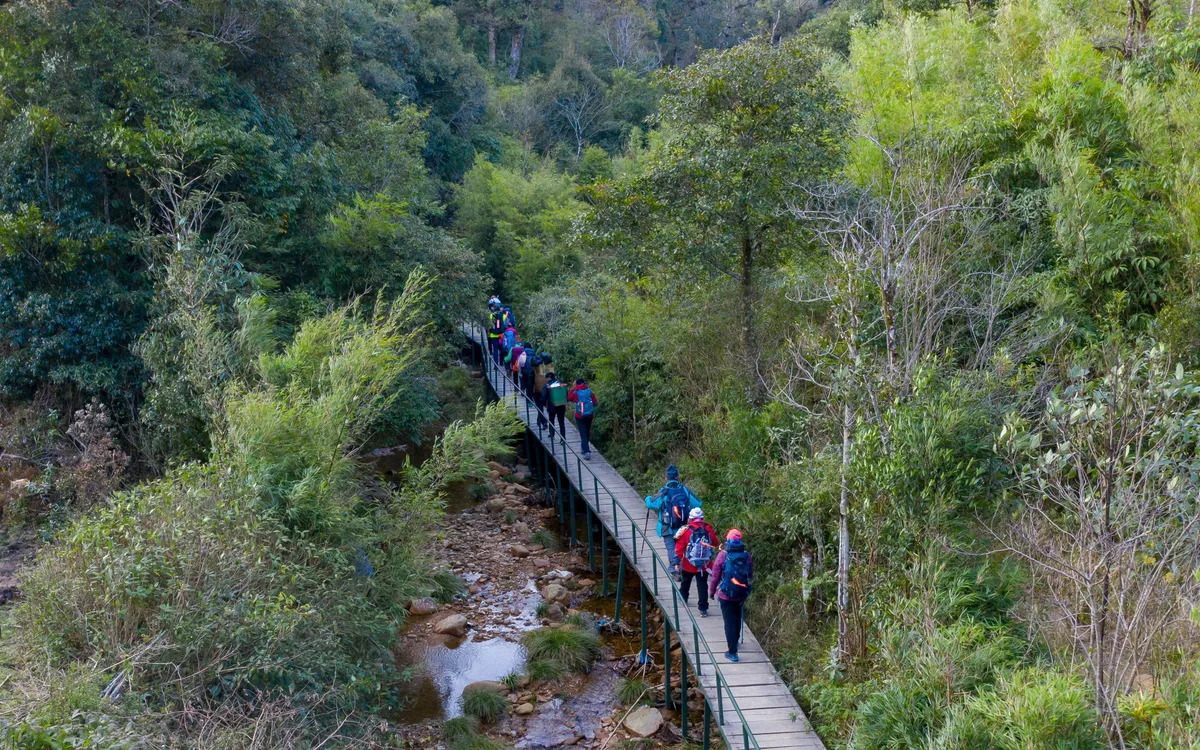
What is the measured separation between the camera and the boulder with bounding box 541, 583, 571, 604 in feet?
48.0

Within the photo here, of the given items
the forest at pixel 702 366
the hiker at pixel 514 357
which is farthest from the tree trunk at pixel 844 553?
the hiker at pixel 514 357

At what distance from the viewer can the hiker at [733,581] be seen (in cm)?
996

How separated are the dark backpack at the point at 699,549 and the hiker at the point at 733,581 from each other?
59 cm

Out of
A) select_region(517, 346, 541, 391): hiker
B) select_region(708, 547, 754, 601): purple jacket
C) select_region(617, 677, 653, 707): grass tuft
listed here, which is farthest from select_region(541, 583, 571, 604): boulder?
select_region(517, 346, 541, 391): hiker

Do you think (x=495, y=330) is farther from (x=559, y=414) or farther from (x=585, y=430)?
(x=585, y=430)

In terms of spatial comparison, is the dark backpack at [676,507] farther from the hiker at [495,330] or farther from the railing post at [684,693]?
the hiker at [495,330]

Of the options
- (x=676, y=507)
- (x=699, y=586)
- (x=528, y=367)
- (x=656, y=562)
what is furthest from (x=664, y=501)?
(x=528, y=367)

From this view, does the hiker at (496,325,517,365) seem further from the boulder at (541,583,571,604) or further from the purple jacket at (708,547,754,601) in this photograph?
the purple jacket at (708,547,754,601)

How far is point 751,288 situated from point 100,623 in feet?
35.1

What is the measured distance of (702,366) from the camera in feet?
53.3

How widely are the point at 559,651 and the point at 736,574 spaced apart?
152 inches

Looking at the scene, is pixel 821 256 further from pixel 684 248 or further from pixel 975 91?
pixel 975 91

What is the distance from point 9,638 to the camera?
826 centimetres

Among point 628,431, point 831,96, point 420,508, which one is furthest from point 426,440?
point 831,96
